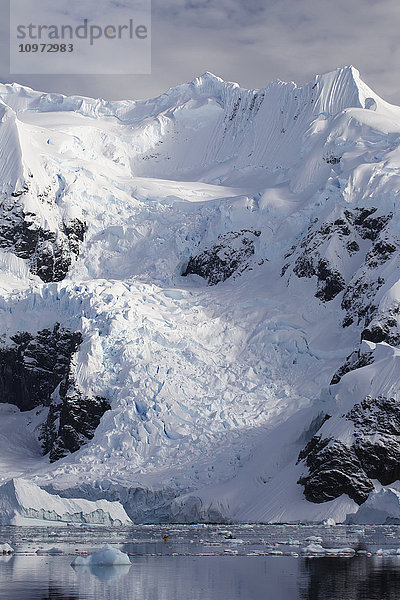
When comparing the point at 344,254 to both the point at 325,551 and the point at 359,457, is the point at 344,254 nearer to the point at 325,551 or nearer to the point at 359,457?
the point at 359,457

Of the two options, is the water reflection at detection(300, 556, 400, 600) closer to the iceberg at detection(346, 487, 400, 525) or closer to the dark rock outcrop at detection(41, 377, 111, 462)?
the iceberg at detection(346, 487, 400, 525)

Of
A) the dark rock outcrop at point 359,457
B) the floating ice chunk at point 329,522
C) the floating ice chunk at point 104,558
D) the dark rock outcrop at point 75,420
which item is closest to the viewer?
the floating ice chunk at point 104,558

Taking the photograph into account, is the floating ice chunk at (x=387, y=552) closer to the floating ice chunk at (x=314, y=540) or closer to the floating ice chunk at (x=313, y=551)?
the floating ice chunk at (x=313, y=551)

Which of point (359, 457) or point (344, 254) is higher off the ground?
point (344, 254)

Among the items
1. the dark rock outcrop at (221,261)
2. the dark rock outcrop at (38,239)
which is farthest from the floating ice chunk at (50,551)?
the dark rock outcrop at (38,239)

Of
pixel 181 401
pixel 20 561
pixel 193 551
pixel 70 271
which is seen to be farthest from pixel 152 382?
pixel 20 561

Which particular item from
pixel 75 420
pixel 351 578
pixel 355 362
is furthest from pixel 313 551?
pixel 75 420

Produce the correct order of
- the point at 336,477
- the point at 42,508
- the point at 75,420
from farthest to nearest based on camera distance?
the point at 75,420
the point at 336,477
the point at 42,508
